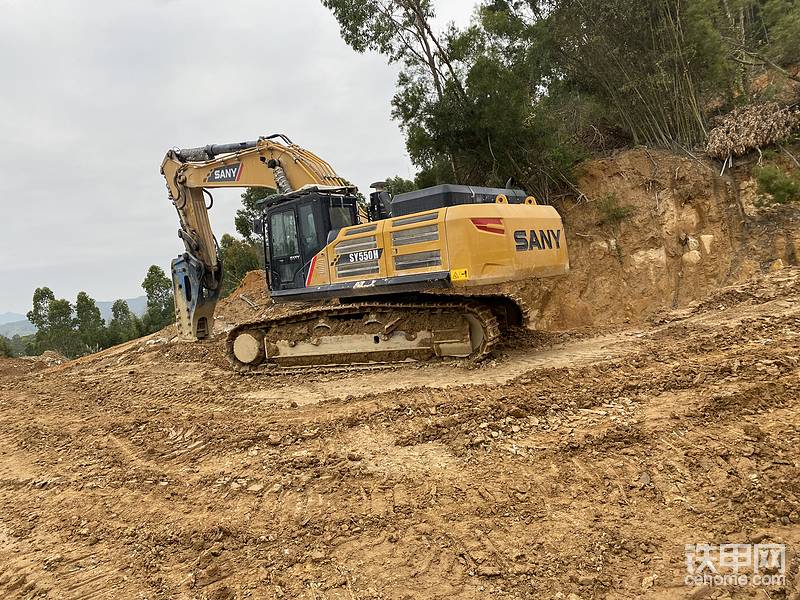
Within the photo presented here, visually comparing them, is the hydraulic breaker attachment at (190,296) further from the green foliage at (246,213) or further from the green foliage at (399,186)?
the green foliage at (246,213)

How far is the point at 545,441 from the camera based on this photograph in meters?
3.87

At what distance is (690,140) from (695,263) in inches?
144

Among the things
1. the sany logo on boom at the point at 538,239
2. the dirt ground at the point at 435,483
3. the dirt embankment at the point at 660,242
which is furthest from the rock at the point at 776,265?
the sany logo on boom at the point at 538,239

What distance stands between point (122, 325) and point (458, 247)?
40.3 metres

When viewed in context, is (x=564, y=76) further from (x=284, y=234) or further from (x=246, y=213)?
(x=246, y=213)

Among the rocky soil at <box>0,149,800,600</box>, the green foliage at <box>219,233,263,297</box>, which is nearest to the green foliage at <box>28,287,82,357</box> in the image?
the green foliage at <box>219,233,263,297</box>

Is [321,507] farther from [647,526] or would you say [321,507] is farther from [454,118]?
[454,118]

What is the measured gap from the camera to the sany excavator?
20.5ft

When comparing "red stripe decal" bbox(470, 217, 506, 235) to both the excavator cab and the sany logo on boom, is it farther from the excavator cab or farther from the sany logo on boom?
the excavator cab

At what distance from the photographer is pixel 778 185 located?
32.4 ft

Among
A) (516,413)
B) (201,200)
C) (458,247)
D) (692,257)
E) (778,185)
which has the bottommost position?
(516,413)

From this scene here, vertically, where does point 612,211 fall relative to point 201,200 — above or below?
below

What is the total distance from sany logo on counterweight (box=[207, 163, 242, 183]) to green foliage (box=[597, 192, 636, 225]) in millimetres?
8175

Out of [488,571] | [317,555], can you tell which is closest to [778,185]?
[488,571]
